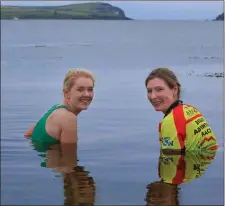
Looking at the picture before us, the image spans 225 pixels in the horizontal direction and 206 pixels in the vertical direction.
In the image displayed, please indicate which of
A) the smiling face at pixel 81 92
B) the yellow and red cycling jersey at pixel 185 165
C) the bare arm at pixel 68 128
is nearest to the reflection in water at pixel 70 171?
the bare arm at pixel 68 128

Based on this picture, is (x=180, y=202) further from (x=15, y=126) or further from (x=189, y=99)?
(x=189, y=99)

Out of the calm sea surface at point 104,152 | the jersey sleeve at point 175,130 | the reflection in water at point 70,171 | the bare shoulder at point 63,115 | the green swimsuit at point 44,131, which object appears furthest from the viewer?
the green swimsuit at point 44,131

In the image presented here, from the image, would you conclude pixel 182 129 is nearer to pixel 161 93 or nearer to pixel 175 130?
pixel 175 130

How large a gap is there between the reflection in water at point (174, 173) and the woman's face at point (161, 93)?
0.88 metres

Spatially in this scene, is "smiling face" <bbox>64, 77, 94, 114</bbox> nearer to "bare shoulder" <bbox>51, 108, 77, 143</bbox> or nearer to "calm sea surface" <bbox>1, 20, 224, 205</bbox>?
"bare shoulder" <bbox>51, 108, 77, 143</bbox>

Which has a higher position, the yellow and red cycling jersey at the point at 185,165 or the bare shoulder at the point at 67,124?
the bare shoulder at the point at 67,124

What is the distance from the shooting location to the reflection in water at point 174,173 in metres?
9.17

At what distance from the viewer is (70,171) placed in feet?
35.5

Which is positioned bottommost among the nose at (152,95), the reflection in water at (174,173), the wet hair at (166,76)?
the reflection in water at (174,173)

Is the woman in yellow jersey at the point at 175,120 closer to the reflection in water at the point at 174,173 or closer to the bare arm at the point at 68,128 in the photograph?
the reflection in water at the point at 174,173

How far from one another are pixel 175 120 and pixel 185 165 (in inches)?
32.6

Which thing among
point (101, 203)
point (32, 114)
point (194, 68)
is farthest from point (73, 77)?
point (194, 68)

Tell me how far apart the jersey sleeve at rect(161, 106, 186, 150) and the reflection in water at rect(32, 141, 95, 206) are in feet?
4.77

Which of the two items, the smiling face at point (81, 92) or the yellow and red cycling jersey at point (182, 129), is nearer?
the yellow and red cycling jersey at point (182, 129)
